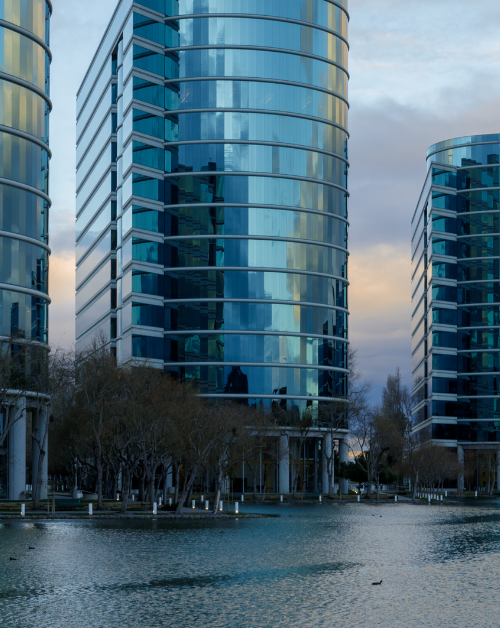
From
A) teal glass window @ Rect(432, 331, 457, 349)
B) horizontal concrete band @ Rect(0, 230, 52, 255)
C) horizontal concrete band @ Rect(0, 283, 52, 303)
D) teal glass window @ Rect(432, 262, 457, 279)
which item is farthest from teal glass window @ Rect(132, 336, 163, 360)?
teal glass window @ Rect(432, 262, 457, 279)

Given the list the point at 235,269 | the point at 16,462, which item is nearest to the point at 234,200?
the point at 235,269

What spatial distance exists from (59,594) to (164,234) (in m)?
95.2

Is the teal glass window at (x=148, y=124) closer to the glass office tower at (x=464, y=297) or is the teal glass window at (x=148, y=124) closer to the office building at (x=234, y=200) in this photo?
the office building at (x=234, y=200)

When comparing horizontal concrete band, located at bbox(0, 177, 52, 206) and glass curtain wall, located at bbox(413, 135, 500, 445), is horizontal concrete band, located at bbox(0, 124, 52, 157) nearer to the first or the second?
horizontal concrete band, located at bbox(0, 177, 52, 206)

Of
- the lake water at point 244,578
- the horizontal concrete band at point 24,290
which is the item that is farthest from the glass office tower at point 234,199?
the lake water at point 244,578

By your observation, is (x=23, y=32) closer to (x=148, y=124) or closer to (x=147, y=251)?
(x=148, y=124)

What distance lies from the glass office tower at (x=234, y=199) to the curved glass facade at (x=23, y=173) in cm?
3231

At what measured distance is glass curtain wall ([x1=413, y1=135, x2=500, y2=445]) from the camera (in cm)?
15300

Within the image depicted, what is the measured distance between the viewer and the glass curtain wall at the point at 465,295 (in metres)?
153

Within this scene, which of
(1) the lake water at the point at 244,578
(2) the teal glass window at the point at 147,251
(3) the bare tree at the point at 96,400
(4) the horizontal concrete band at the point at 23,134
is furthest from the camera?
(2) the teal glass window at the point at 147,251

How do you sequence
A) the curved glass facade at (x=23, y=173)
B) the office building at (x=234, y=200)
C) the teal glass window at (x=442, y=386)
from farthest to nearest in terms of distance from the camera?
the teal glass window at (x=442, y=386) < the office building at (x=234, y=200) < the curved glass facade at (x=23, y=173)

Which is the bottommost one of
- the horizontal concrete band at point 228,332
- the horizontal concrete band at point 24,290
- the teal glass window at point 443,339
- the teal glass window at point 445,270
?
the horizontal concrete band at point 228,332

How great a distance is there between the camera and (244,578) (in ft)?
83.5

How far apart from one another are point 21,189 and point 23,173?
5.10 ft
